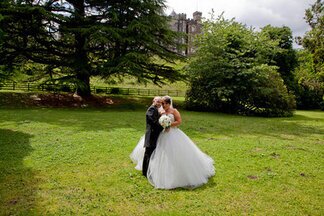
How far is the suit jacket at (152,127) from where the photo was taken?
5977mm

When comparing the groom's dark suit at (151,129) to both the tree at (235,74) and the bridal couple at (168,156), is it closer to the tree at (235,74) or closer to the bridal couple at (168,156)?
the bridal couple at (168,156)

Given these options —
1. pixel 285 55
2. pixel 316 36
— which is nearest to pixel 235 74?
pixel 316 36

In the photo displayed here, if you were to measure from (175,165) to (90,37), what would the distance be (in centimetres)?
1571

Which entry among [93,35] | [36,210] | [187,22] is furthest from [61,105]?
[187,22]

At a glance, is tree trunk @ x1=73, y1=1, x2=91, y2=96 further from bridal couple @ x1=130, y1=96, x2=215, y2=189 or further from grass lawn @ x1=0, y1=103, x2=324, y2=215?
bridal couple @ x1=130, y1=96, x2=215, y2=189

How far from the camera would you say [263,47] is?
814 inches

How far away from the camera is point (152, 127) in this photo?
6.07m

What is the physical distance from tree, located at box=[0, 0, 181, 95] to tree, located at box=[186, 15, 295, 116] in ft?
8.04

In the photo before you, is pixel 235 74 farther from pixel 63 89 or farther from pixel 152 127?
pixel 63 89

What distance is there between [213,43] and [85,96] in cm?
1138

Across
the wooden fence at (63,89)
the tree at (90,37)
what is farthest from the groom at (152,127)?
the wooden fence at (63,89)

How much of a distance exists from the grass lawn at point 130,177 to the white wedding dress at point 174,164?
0.24 metres

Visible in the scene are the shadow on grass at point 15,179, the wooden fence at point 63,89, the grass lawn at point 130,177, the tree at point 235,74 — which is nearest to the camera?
the shadow on grass at point 15,179

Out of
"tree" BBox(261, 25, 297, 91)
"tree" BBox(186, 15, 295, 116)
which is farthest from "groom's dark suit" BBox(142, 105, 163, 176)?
"tree" BBox(261, 25, 297, 91)
